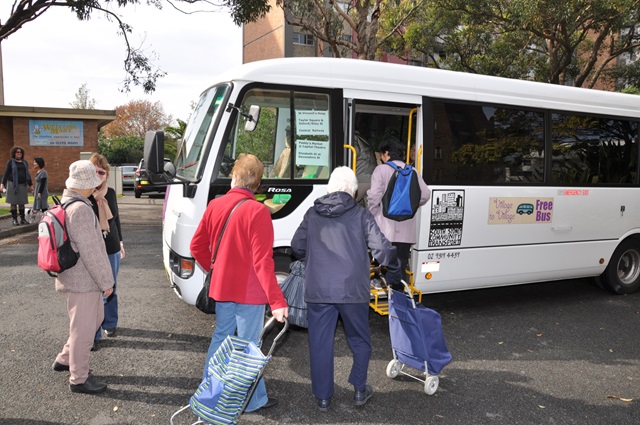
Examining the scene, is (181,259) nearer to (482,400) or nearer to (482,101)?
(482,400)

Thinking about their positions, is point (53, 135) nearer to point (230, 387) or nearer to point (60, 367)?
point (60, 367)

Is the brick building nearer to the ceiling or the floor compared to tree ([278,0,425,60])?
nearer to the floor

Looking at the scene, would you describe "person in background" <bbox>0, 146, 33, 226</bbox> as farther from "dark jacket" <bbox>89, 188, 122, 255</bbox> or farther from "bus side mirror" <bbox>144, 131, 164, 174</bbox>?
"bus side mirror" <bbox>144, 131, 164, 174</bbox>

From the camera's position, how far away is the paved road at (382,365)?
12.9 feet

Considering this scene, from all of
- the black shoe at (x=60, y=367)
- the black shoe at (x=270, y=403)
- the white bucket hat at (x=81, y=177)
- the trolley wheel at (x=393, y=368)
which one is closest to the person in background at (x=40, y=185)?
the black shoe at (x=60, y=367)

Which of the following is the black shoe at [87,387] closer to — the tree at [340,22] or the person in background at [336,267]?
the person in background at [336,267]

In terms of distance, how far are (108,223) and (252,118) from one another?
70.2 inches

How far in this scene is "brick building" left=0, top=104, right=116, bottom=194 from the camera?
26422 millimetres

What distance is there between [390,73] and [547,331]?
138 inches

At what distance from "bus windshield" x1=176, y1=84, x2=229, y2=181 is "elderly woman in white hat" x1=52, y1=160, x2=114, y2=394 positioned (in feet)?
4.12

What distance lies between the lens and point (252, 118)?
5.02 m

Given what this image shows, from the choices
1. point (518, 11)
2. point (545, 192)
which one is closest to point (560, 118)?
point (545, 192)

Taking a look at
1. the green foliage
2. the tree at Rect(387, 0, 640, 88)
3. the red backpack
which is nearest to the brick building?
the green foliage

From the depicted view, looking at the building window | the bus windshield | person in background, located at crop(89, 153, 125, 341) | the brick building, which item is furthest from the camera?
the building window
